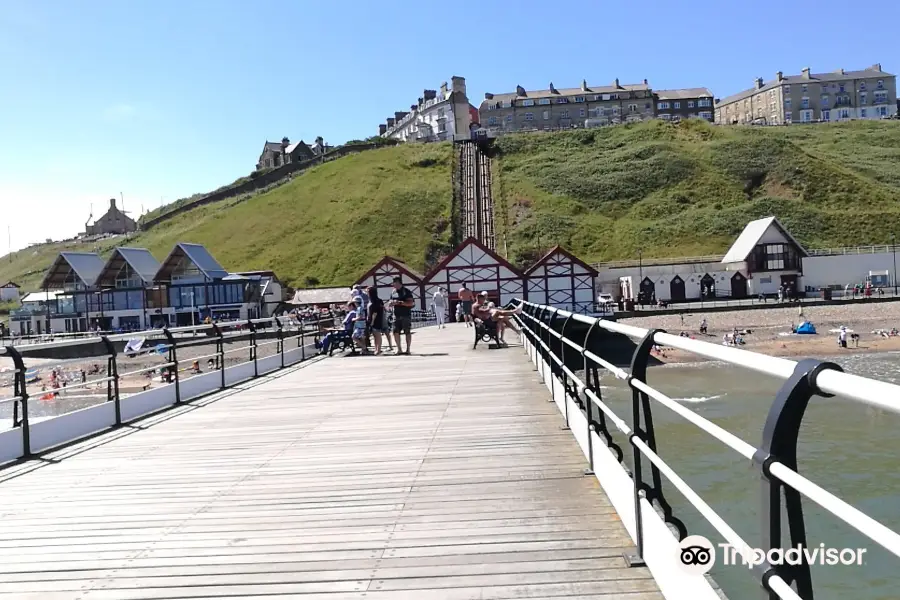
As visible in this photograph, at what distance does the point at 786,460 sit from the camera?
6.35 feet

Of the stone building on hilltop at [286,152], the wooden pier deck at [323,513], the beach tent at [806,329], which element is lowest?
the beach tent at [806,329]

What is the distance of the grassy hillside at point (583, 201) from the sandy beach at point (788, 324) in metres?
25.9

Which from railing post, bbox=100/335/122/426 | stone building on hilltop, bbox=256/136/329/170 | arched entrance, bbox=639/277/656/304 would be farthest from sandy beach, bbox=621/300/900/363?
stone building on hilltop, bbox=256/136/329/170

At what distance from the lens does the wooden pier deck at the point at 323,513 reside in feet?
11.6

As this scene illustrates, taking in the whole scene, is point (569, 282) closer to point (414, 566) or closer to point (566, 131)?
→ point (414, 566)

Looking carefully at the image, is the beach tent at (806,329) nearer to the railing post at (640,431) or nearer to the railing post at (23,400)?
the railing post at (23,400)

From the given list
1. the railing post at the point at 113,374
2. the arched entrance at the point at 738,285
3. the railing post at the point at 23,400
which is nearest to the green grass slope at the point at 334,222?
the arched entrance at the point at 738,285

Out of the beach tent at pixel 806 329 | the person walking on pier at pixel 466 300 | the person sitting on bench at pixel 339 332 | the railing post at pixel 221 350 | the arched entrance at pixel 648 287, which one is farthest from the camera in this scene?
the arched entrance at pixel 648 287

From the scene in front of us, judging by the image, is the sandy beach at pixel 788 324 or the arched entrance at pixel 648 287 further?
the arched entrance at pixel 648 287

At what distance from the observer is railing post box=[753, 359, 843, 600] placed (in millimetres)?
1881

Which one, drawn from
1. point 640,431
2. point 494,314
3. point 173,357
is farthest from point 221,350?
point 640,431

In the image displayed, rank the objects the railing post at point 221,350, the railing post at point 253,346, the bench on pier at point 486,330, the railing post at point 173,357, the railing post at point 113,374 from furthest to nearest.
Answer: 1. the bench on pier at point 486,330
2. the railing post at point 253,346
3. the railing post at point 221,350
4. the railing post at point 173,357
5. the railing post at point 113,374

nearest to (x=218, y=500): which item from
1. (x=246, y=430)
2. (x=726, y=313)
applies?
(x=246, y=430)

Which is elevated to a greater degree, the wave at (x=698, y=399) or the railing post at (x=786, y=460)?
the railing post at (x=786, y=460)
